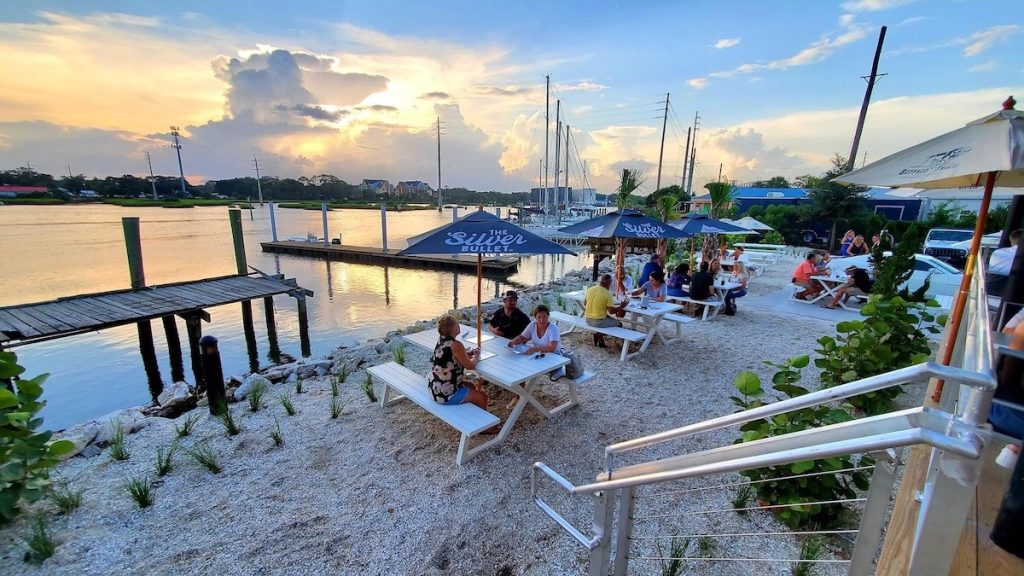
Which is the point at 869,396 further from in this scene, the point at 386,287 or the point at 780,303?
the point at 386,287

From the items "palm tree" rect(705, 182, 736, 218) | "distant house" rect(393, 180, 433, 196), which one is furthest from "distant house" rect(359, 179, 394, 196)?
"palm tree" rect(705, 182, 736, 218)

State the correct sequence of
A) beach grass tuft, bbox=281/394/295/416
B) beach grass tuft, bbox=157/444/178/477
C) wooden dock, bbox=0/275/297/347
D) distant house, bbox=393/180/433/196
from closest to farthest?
beach grass tuft, bbox=157/444/178/477, beach grass tuft, bbox=281/394/295/416, wooden dock, bbox=0/275/297/347, distant house, bbox=393/180/433/196

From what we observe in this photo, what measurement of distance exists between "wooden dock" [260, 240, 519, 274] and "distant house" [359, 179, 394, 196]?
8482 centimetres

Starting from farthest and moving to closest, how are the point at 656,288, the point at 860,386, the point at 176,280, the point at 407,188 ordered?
the point at 407,188 → the point at 176,280 → the point at 656,288 → the point at 860,386

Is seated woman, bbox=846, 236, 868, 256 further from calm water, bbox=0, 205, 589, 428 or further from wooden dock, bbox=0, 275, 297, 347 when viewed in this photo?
wooden dock, bbox=0, 275, 297, 347

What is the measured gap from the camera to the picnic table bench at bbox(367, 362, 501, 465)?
3.67m

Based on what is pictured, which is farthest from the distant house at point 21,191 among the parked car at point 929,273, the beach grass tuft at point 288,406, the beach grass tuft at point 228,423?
the parked car at point 929,273

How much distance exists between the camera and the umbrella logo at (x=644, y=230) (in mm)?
7051

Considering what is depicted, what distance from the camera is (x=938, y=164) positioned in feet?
9.76

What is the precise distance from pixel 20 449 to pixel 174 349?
8673mm

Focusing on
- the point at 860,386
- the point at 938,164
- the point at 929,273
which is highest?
the point at 938,164

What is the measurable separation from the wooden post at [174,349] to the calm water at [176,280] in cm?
18

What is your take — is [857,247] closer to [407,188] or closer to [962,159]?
[962,159]

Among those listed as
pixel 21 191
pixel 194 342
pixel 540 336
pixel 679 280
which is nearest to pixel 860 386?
pixel 540 336
